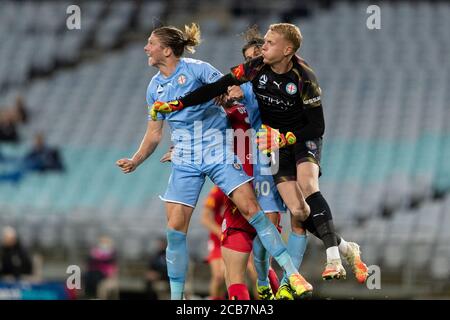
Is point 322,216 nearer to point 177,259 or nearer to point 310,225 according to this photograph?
point 310,225

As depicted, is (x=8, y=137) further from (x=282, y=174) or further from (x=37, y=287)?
(x=282, y=174)

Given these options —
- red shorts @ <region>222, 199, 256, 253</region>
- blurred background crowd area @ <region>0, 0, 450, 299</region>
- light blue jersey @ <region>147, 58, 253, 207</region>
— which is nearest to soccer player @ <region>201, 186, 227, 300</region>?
blurred background crowd area @ <region>0, 0, 450, 299</region>

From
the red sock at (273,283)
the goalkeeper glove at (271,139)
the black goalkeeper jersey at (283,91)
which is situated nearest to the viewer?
the goalkeeper glove at (271,139)

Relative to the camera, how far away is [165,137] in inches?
720

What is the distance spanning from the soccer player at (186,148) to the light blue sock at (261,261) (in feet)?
1.70

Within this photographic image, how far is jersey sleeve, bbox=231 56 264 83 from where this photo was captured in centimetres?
808

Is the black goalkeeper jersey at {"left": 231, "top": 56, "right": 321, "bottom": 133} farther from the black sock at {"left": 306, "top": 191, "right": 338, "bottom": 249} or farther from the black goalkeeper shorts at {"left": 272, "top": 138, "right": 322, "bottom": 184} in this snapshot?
the black sock at {"left": 306, "top": 191, "right": 338, "bottom": 249}

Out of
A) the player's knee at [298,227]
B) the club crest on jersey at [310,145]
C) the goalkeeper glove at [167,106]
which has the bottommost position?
the player's knee at [298,227]

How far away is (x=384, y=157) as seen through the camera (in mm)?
17297

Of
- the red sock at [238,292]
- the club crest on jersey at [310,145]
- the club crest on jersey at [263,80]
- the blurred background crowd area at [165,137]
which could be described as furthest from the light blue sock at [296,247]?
the blurred background crowd area at [165,137]

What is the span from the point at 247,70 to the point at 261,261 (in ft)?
5.66

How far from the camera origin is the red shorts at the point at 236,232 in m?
8.49

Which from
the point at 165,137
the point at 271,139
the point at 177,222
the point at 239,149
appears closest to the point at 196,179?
the point at 177,222

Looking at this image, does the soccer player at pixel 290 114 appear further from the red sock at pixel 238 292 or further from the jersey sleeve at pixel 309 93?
the red sock at pixel 238 292
